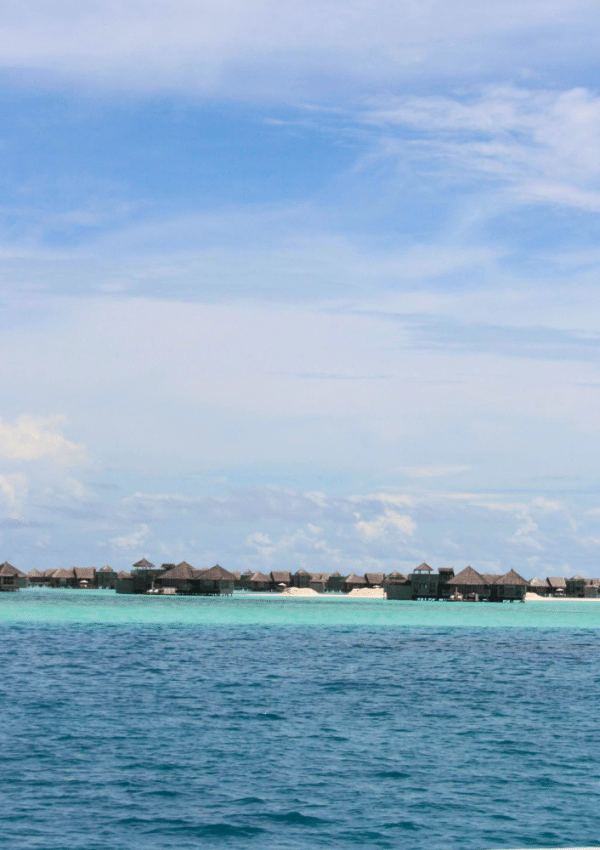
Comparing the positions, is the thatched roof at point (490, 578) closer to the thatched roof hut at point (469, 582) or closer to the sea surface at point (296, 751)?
the thatched roof hut at point (469, 582)

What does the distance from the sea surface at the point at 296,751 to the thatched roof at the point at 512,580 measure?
13167cm

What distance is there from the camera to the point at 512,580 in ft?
609

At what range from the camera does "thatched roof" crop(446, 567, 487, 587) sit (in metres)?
183

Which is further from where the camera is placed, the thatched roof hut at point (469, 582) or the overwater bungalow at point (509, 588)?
the overwater bungalow at point (509, 588)

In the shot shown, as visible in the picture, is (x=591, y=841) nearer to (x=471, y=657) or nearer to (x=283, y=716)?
(x=283, y=716)

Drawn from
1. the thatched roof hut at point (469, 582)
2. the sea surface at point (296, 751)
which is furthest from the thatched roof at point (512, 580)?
the sea surface at point (296, 751)

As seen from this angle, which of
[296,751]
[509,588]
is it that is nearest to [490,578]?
[509,588]

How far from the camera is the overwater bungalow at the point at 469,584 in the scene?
183 meters

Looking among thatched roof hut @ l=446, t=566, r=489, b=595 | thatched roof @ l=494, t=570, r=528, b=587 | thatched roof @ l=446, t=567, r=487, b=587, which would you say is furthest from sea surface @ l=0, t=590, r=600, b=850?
thatched roof @ l=494, t=570, r=528, b=587

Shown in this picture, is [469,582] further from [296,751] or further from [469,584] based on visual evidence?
[296,751]

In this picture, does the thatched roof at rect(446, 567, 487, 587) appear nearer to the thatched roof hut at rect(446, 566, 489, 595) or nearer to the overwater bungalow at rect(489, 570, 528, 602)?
the thatched roof hut at rect(446, 566, 489, 595)

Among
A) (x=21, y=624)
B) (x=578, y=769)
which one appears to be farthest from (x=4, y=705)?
(x=21, y=624)

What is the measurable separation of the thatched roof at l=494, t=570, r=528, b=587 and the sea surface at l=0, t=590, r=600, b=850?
132 metres

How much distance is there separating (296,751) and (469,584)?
6366 inches
